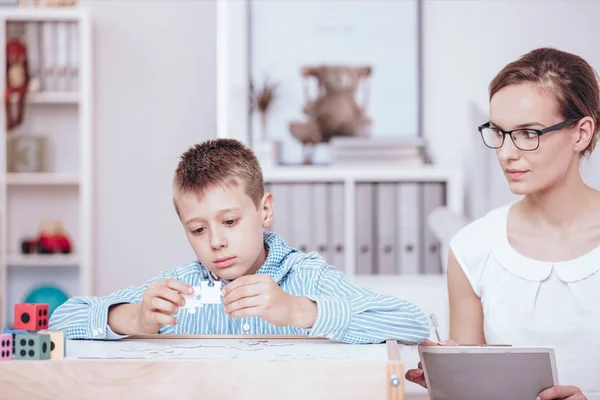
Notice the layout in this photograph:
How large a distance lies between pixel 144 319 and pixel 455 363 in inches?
17.4

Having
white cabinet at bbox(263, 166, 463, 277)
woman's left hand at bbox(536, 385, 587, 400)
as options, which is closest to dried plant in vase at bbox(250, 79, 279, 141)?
white cabinet at bbox(263, 166, 463, 277)

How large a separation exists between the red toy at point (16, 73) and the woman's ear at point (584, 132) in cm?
291

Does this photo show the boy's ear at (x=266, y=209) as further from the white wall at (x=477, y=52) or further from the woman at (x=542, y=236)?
the white wall at (x=477, y=52)

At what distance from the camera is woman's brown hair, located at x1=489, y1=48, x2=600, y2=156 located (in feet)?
5.30

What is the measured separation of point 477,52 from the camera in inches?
124

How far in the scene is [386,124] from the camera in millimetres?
3824

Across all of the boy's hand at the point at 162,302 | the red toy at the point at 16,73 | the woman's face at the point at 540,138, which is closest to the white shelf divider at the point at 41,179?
the red toy at the point at 16,73

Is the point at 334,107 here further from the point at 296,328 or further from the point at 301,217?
the point at 296,328

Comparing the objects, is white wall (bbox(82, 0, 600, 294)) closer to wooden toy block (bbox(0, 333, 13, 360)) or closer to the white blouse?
the white blouse

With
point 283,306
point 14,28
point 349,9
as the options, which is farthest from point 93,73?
point 283,306

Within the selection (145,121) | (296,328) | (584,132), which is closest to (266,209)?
(296,328)

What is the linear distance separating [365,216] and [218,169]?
5.92 feet

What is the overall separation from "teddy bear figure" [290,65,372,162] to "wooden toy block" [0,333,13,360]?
118 inches

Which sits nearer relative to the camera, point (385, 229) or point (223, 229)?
point (223, 229)
